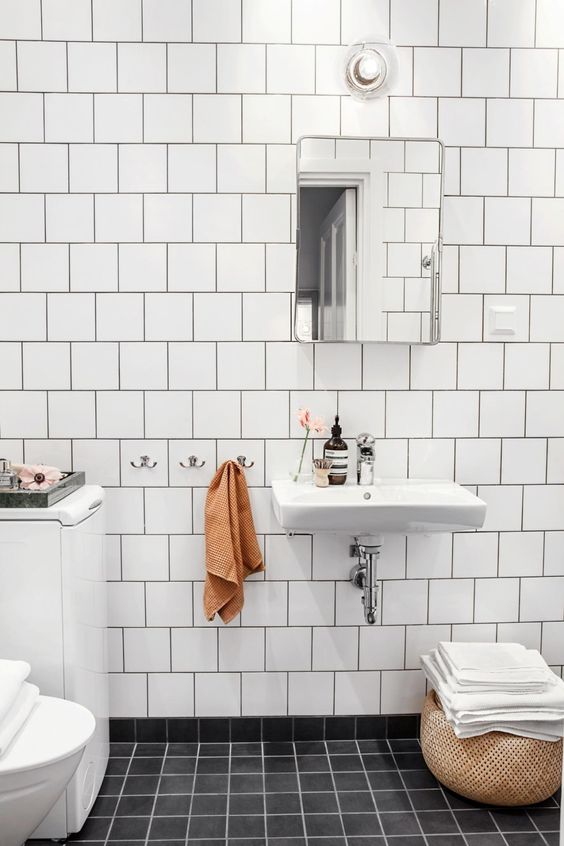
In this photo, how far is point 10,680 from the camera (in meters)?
1.62

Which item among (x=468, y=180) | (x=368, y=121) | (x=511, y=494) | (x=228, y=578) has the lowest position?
(x=228, y=578)

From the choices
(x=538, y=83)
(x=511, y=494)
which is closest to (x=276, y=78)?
(x=538, y=83)

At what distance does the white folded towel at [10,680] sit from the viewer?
154cm

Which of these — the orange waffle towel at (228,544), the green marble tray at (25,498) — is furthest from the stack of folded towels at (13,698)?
the orange waffle towel at (228,544)

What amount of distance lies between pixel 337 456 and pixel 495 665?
2.54ft

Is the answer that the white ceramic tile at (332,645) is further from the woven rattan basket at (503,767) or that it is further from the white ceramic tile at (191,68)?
the white ceramic tile at (191,68)

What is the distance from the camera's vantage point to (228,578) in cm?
215

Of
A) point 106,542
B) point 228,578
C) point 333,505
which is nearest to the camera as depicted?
point 333,505

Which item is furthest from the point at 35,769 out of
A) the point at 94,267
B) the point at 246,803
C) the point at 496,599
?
the point at 496,599

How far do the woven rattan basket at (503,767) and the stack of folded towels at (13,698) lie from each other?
1.16m

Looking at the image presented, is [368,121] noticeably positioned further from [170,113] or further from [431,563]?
[431,563]

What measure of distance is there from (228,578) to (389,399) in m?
0.77

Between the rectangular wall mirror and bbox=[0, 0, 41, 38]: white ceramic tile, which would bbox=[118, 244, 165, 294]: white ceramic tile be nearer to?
the rectangular wall mirror

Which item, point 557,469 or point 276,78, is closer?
point 276,78
